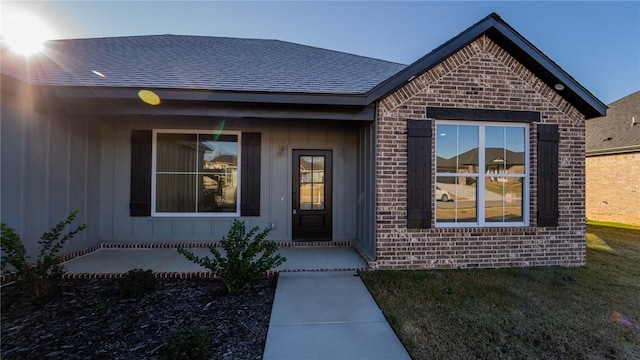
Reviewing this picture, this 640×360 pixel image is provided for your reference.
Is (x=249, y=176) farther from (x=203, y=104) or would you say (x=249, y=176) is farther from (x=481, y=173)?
(x=481, y=173)

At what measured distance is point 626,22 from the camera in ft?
28.2

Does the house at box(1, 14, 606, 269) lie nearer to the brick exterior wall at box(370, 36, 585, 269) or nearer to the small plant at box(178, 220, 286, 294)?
the brick exterior wall at box(370, 36, 585, 269)

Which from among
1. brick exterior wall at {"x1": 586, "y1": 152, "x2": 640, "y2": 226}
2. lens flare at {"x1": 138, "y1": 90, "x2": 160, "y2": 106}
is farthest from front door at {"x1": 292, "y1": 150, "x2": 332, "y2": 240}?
brick exterior wall at {"x1": 586, "y1": 152, "x2": 640, "y2": 226}

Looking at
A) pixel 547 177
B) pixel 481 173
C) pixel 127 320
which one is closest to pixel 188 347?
pixel 127 320

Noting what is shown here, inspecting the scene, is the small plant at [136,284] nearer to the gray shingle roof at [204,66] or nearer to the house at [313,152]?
the house at [313,152]

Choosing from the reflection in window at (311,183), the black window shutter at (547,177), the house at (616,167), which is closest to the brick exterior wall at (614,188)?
the house at (616,167)

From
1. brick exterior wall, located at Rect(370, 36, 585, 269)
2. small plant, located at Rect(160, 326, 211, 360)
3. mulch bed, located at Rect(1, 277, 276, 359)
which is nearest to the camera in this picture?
small plant, located at Rect(160, 326, 211, 360)

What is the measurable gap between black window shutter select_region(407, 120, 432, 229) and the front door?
80.2 inches

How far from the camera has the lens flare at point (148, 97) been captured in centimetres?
436

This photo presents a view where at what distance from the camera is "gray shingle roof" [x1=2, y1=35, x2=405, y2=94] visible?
15.8 ft

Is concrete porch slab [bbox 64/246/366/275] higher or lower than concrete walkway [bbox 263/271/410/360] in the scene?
higher

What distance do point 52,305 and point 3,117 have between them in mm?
2911

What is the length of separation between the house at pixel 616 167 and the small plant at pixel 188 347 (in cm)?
1388

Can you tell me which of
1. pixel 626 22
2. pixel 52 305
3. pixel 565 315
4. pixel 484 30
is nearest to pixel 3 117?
pixel 52 305
